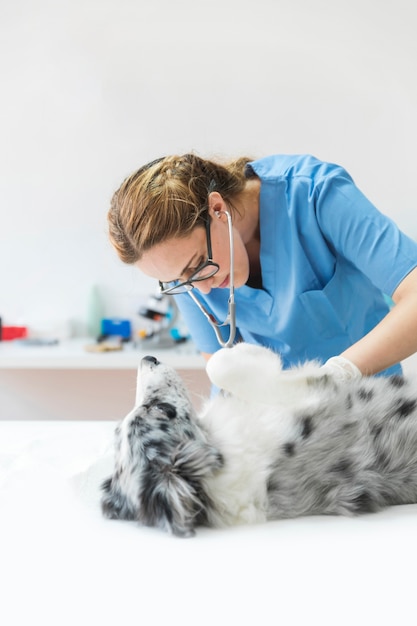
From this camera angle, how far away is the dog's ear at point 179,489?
3.44 ft

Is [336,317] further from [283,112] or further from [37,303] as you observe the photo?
[37,303]

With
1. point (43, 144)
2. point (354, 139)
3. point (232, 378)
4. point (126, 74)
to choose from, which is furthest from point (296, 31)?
point (232, 378)

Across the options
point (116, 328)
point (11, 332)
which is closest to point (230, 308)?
point (116, 328)

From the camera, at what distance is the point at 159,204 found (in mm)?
1435

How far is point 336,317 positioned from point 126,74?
207 centimetres

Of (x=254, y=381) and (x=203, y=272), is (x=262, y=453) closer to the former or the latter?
(x=254, y=381)

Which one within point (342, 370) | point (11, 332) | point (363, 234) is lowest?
point (11, 332)

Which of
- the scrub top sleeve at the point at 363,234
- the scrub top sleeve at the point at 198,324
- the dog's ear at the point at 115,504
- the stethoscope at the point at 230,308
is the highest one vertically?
the scrub top sleeve at the point at 363,234

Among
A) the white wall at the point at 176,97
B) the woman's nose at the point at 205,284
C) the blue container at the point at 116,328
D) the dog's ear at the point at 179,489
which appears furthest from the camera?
the blue container at the point at 116,328

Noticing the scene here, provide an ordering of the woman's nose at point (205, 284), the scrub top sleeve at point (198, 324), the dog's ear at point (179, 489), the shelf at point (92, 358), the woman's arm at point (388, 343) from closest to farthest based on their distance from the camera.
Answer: the dog's ear at point (179, 489), the woman's arm at point (388, 343), the woman's nose at point (205, 284), the scrub top sleeve at point (198, 324), the shelf at point (92, 358)

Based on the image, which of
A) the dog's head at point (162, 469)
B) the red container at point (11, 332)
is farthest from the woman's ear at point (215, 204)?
the red container at point (11, 332)

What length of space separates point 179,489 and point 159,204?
68cm

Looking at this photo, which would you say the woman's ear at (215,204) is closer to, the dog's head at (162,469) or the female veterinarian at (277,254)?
the female veterinarian at (277,254)

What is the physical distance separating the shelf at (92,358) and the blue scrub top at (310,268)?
0.96 meters
